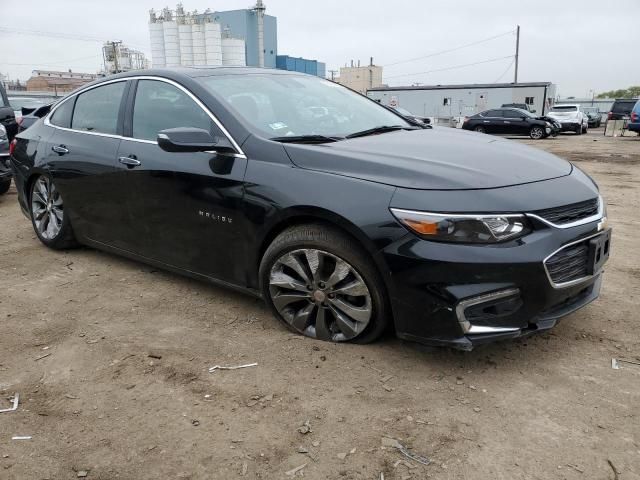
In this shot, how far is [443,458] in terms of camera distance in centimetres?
214

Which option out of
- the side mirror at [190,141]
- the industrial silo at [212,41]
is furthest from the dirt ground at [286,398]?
the industrial silo at [212,41]

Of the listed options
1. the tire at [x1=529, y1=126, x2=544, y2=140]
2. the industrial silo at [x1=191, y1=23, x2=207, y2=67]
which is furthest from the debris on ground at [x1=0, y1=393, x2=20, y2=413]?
the industrial silo at [x1=191, y1=23, x2=207, y2=67]

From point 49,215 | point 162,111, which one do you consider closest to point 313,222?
point 162,111

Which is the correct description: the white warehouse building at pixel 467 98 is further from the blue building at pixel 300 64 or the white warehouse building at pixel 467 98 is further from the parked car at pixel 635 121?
the blue building at pixel 300 64

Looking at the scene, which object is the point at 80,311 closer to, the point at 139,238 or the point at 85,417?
the point at 139,238

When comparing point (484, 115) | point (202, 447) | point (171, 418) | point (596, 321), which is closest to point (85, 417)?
point (171, 418)

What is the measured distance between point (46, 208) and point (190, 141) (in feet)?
8.00

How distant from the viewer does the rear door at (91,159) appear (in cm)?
396

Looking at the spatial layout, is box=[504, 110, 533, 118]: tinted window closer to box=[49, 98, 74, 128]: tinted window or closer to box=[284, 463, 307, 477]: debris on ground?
box=[49, 98, 74, 128]: tinted window

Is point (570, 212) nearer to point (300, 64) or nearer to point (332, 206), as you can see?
point (332, 206)

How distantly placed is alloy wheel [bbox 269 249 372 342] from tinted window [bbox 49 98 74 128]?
8.56ft

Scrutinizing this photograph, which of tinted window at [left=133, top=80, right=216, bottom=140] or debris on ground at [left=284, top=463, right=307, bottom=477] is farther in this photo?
tinted window at [left=133, top=80, right=216, bottom=140]

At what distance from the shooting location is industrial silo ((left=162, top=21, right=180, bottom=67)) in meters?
46.5

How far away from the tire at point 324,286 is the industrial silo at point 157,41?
49.0 m
